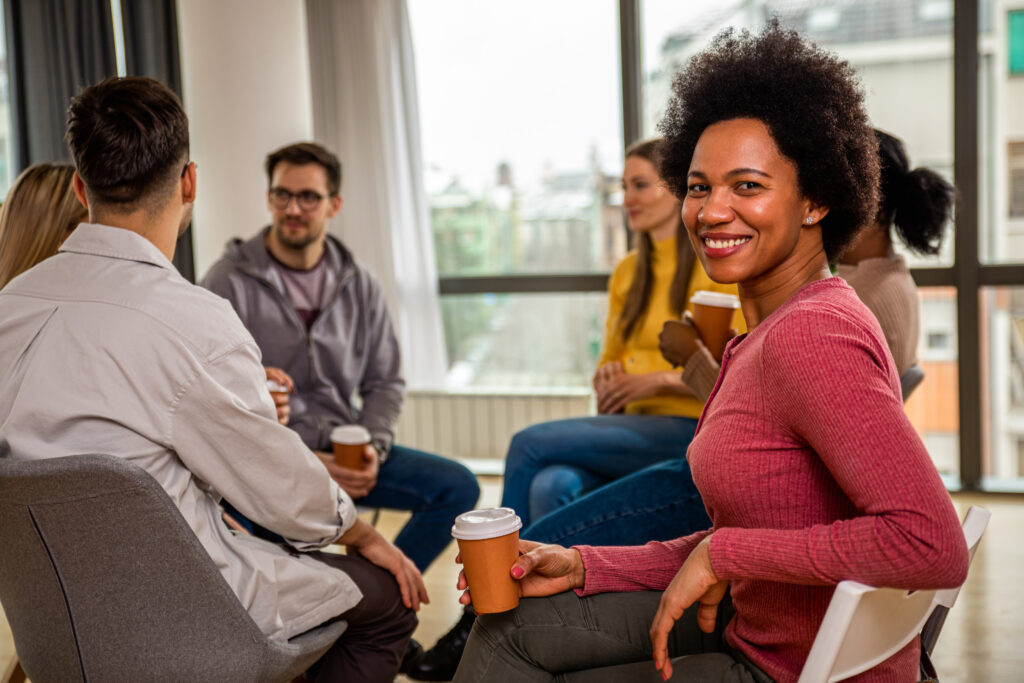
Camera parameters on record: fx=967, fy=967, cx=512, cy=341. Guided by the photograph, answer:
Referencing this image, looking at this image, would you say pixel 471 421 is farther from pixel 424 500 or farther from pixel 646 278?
pixel 646 278

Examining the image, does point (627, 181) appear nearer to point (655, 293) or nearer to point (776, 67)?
point (655, 293)

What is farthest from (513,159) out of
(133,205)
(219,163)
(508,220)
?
(133,205)

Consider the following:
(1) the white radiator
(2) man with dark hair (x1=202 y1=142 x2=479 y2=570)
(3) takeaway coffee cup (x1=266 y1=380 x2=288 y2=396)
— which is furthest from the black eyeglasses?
(1) the white radiator

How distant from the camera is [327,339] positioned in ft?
9.53

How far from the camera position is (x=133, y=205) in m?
1.58

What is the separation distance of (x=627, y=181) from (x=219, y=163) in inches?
80.1

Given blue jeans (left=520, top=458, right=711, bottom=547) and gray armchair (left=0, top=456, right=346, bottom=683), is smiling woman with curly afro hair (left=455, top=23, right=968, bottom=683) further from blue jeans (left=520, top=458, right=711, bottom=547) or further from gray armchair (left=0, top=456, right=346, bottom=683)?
blue jeans (left=520, top=458, right=711, bottom=547)

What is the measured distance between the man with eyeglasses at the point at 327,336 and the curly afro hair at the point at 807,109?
1.62 m

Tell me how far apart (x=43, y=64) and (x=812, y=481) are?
3.96 m

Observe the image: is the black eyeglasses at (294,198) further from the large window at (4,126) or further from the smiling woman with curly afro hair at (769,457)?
the large window at (4,126)

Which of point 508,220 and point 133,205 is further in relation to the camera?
point 508,220

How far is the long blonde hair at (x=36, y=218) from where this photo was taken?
6.35 ft

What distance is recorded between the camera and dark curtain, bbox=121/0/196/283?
4.15m

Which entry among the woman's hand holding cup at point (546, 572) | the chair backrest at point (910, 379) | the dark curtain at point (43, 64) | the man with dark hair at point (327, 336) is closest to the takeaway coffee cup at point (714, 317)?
the chair backrest at point (910, 379)
